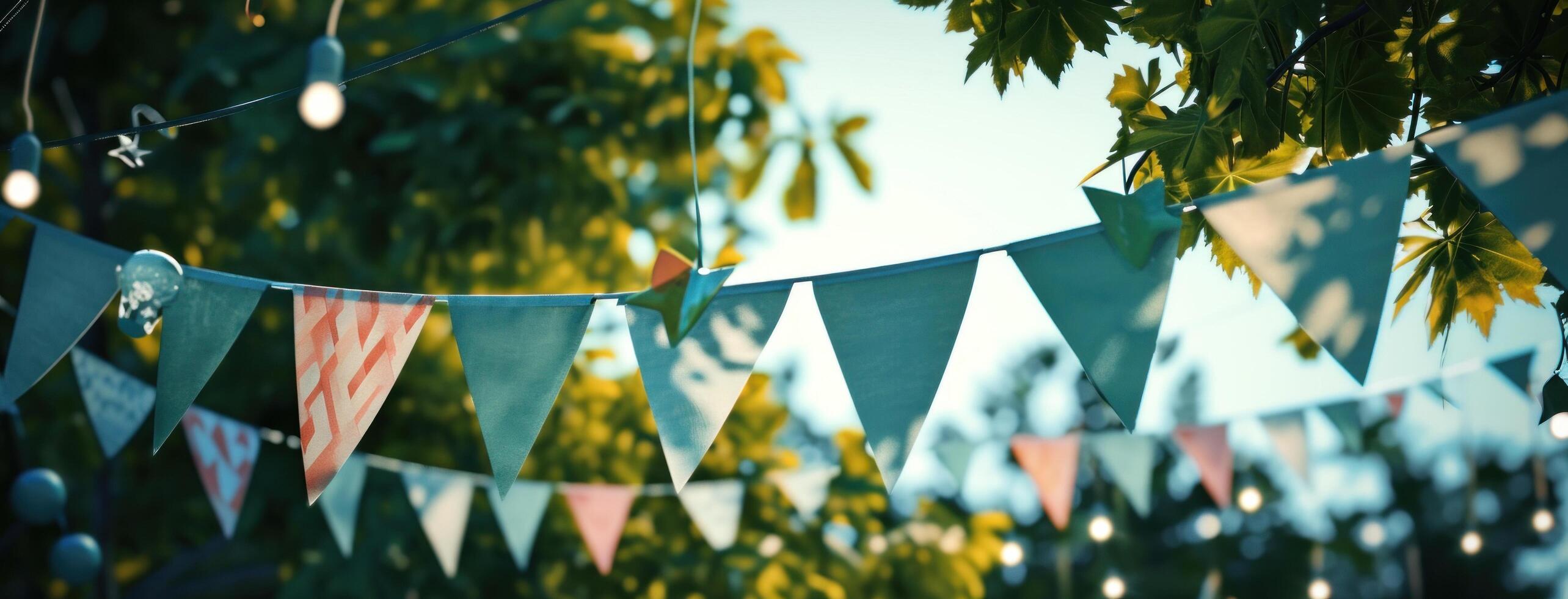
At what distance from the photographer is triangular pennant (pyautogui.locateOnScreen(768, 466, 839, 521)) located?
12.0ft

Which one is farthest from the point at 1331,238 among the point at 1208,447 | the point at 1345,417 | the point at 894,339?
the point at 1208,447

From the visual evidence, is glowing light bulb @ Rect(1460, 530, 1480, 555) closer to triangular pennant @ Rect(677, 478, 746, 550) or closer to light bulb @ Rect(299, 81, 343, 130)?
triangular pennant @ Rect(677, 478, 746, 550)

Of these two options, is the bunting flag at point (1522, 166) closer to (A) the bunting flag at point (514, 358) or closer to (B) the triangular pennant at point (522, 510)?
(A) the bunting flag at point (514, 358)

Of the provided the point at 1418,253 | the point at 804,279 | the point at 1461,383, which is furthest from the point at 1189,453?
the point at 804,279

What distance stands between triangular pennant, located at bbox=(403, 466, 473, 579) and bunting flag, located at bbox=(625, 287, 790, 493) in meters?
1.99

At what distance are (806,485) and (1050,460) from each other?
0.87 m

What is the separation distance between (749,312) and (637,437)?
2.90 metres

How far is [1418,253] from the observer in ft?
5.24

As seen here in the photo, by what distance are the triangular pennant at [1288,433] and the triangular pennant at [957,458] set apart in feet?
3.04

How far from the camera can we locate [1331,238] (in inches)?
46.5

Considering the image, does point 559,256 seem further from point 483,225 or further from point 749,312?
point 749,312

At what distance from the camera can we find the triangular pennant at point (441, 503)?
324 cm

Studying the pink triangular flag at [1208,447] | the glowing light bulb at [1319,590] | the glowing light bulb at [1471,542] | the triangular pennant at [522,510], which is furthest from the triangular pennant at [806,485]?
the glowing light bulb at [1319,590]

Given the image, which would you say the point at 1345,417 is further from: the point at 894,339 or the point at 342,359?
the point at 342,359
